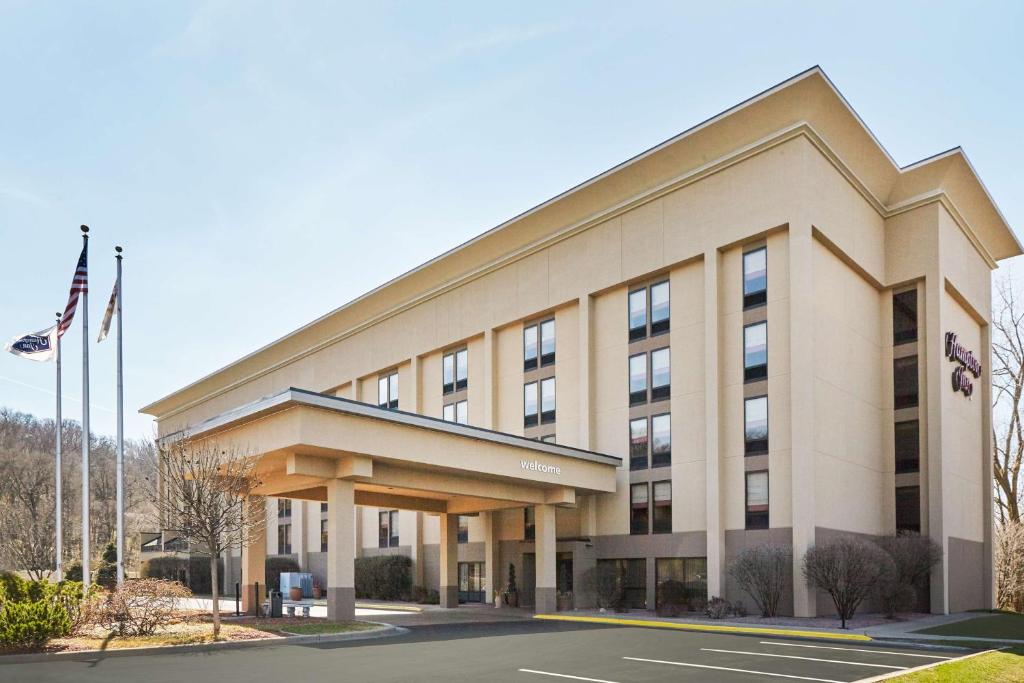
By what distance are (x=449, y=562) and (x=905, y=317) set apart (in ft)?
73.0

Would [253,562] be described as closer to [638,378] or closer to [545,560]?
[545,560]

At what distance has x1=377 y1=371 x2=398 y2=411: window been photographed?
4972 centimetres

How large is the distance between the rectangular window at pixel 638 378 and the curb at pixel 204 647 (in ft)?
48.2

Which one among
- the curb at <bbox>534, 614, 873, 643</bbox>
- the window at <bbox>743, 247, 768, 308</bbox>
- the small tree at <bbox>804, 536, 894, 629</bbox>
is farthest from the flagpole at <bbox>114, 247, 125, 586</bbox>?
the window at <bbox>743, 247, 768, 308</bbox>

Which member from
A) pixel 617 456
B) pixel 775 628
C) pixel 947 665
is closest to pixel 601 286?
pixel 617 456

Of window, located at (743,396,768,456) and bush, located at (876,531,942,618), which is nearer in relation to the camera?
window, located at (743,396,768,456)

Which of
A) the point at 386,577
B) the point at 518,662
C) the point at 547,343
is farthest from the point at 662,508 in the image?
the point at 518,662

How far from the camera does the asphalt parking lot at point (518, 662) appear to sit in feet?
50.1

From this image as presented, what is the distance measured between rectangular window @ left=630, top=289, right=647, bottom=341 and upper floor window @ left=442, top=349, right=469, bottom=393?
10.9 metres

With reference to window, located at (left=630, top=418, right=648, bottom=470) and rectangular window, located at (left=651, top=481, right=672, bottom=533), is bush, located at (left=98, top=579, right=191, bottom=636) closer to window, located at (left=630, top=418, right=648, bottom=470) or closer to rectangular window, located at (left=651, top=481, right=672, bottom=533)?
rectangular window, located at (left=651, top=481, right=672, bottom=533)

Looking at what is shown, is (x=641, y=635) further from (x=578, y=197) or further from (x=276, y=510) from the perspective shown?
(x=276, y=510)

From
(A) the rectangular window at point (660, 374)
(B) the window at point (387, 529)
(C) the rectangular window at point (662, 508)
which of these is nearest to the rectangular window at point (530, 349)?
(A) the rectangular window at point (660, 374)

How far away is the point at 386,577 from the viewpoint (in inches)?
1779

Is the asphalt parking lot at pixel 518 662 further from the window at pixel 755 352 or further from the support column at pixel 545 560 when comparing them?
the window at pixel 755 352
